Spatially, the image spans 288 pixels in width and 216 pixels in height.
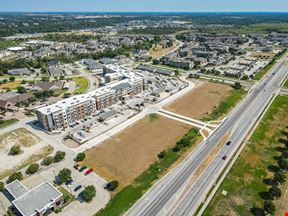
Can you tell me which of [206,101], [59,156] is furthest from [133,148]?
[206,101]

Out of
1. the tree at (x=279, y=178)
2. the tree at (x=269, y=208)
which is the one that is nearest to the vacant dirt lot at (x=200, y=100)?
the tree at (x=279, y=178)

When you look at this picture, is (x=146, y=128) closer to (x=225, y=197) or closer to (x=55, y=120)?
(x=55, y=120)

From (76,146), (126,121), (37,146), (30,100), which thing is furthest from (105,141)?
(30,100)

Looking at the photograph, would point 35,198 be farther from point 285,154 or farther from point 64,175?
point 285,154

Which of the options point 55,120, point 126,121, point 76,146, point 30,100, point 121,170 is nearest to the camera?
point 121,170

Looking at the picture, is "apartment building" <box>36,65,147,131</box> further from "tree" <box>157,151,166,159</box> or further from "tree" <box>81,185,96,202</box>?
"tree" <box>157,151,166,159</box>

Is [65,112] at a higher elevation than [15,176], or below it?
higher
